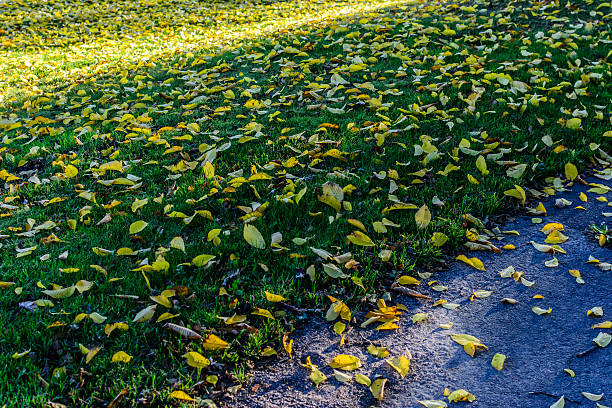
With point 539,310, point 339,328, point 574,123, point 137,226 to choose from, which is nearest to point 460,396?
point 339,328

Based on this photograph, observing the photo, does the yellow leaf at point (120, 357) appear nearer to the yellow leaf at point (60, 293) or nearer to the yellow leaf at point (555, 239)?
the yellow leaf at point (60, 293)

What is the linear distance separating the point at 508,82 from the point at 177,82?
12.5 feet

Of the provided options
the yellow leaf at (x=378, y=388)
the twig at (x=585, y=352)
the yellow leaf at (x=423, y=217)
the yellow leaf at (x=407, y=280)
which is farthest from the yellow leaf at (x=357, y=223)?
the twig at (x=585, y=352)

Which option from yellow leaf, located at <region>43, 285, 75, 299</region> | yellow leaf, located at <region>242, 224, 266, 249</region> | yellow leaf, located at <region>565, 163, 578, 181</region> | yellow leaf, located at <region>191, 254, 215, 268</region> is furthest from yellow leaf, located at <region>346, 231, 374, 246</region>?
yellow leaf, located at <region>565, 163, 578, 181</region>

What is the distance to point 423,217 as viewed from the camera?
2.99m

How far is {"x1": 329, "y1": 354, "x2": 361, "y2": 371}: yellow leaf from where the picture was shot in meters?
2.13

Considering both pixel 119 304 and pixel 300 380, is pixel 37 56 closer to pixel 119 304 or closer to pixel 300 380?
pixel 119 304

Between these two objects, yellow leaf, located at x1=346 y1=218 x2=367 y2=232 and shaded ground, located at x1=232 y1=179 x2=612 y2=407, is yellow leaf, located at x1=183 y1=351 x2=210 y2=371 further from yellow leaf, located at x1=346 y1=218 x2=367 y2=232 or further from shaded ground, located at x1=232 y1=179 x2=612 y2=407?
yellow leaf, located at x1=346 y1=218 x2=367 y2=232

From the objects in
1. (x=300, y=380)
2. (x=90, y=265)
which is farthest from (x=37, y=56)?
(x=300, y=380)

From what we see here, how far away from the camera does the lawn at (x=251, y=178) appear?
7.44ft

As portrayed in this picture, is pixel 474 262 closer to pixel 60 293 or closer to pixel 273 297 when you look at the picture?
pixel 273 297

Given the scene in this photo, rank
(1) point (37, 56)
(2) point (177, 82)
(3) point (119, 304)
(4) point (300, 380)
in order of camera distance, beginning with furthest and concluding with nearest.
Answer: (1) point (37, 56) < (2) point (177, 82) < (3) point (119, 304) < (4) point (300, 380)

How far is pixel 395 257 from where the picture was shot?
109 inches

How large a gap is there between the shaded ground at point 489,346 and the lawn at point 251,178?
165mm
